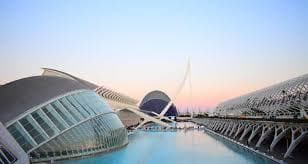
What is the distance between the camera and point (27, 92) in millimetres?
28828

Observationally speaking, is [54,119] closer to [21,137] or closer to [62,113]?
[62,113]

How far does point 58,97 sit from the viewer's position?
2923 centimetres

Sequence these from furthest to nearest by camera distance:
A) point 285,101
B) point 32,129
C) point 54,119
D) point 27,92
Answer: point 285,101 < point 27,92 < point 54,119 < point 32,129

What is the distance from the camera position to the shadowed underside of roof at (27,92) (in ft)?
86.7

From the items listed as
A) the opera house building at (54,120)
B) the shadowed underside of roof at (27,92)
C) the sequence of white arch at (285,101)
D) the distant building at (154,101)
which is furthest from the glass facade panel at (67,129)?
the distant building at (154,101)

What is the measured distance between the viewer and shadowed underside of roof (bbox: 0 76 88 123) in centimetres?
2642

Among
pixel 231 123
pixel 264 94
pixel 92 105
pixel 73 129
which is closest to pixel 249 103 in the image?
pixel 264 94

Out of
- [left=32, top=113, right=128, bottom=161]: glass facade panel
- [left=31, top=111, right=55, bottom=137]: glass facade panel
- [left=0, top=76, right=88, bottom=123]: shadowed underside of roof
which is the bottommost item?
[left=32, top=113, right=128, bottom=161]: glass facade panel

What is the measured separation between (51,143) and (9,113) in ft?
13.5

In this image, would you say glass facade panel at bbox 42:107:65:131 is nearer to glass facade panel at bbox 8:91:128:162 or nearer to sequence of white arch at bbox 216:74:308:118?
glass facade panel at bbox 8:91:128:162

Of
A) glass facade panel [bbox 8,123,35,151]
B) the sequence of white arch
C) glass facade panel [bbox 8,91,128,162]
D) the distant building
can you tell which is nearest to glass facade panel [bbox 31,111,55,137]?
glass facade panel [bbox 8,91,128,162]

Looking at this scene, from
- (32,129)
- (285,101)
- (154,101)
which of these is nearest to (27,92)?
(32,129)

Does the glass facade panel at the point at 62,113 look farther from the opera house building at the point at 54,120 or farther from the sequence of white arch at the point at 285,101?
the sequence of white arch at the point at 285,101

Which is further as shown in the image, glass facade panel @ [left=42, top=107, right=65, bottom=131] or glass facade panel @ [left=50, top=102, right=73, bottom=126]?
glass facade panel @ [left=50, top=102, right=73, bottom=126]
